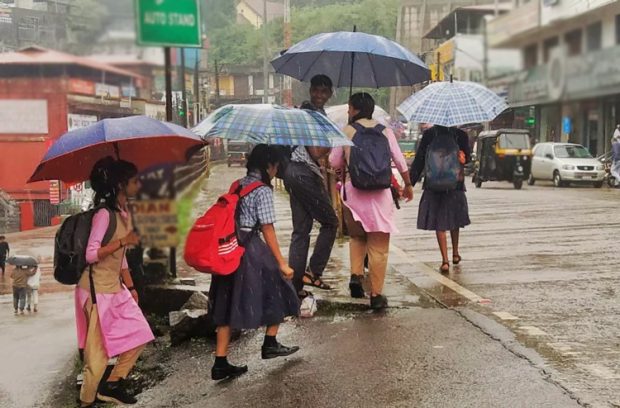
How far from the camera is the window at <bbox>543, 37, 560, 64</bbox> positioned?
101 cm

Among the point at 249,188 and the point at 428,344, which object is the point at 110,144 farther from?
the point at 428,344

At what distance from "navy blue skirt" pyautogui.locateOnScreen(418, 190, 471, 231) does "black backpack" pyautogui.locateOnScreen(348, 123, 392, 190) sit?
160cm

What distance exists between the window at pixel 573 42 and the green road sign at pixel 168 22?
0.60 meters

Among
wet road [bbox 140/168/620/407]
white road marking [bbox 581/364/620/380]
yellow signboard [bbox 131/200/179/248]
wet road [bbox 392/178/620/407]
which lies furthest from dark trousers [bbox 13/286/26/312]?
yellow signboard [bbox 131/200/179/248]

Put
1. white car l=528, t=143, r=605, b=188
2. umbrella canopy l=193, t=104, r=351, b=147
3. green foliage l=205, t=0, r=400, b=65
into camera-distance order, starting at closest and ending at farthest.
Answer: white car l=528, t=143, r=605, b=188, green foliage l=205, t=0, r=400, b=65, umbrella canopy l=193, t=104, r=351, b=147

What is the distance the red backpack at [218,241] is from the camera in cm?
329

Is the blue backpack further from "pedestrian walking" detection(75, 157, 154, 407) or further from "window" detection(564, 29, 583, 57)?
"window" detection(564, 29, 583, 57)

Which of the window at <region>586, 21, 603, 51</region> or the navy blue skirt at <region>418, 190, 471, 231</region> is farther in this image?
the navy blue skirt at <region>418, 190, 471, 231</region>

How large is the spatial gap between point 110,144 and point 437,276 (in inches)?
164

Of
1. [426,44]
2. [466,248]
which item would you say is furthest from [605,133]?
[466,248]

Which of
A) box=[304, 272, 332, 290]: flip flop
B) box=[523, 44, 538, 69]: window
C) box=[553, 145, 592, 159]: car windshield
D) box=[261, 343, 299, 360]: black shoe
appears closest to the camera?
box=[523, 44, 538, 69]: window

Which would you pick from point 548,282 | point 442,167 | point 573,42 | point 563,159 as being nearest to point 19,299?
point 442,167

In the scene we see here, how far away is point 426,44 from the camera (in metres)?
1.78

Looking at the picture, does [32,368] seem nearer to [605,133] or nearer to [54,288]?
[54,288]
